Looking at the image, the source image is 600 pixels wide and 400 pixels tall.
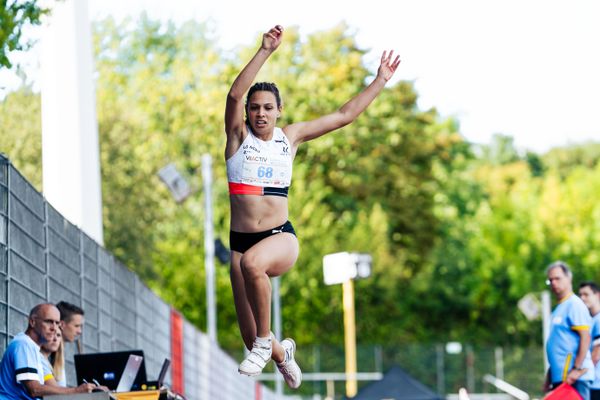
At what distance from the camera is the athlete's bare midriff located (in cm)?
825

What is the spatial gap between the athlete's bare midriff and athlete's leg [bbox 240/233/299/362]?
96 mm

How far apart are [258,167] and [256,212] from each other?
0.27m

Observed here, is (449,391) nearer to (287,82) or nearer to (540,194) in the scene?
(287,82)

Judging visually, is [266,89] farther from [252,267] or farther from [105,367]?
[105,367]

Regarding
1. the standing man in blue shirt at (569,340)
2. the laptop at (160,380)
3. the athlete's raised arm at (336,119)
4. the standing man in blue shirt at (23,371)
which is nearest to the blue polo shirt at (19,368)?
the standing man in blue shirt at (23,371)

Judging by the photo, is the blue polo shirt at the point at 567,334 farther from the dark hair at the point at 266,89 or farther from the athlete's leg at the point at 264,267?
the dark hair at the point at 266,89

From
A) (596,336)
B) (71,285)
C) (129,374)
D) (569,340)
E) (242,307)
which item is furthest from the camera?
(71,285)

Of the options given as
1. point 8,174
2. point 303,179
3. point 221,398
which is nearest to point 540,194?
point 303,179

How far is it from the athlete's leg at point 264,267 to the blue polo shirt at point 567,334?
4359 millimetres

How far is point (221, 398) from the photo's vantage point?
26172mm

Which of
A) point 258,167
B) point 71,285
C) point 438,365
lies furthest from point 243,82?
point 438,365

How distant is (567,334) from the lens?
12086 mm

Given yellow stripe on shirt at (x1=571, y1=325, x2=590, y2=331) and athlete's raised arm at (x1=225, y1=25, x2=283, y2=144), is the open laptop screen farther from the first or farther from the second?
yellow stripe on shirt at (x1=571, y1=325, x2=590, y2=331)

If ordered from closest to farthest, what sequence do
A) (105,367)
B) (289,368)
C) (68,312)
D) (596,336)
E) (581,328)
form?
(289,368) → (105,367) → (68,312) → (581,328) → (596,336)
